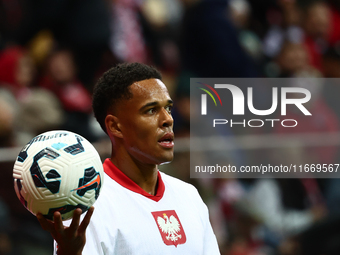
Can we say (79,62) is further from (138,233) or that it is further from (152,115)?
(138,233)

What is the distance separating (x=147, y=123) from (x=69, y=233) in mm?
819

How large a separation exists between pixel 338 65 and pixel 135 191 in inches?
198

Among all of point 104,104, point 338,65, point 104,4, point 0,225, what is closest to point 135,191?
point 104,104

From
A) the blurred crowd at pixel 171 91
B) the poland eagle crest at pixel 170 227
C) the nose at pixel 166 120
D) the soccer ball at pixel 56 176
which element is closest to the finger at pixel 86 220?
the soccer ball at pixel 56 176

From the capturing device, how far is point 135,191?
2818 mm

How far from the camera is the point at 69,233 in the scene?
2225 mm

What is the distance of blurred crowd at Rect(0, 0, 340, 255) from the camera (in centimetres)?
480

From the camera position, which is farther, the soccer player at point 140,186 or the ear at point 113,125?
the ear at point 113,125

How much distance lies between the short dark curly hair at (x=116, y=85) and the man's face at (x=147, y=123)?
37 mm

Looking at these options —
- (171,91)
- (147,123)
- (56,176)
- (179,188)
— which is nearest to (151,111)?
(147,123)

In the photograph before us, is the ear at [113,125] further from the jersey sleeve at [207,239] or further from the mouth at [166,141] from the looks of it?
the jersey sleeve at [207,239]

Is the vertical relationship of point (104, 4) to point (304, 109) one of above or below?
above

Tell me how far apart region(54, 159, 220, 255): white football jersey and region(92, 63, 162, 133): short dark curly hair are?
0.33m

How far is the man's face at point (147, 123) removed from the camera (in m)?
2.80
